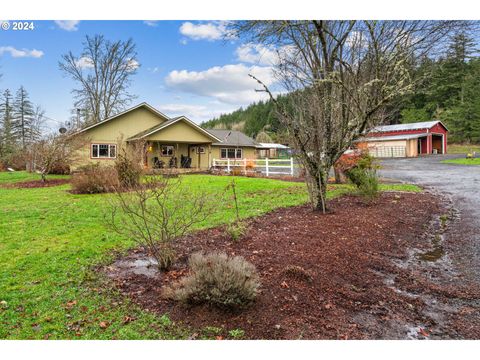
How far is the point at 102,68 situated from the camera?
17.6 feet

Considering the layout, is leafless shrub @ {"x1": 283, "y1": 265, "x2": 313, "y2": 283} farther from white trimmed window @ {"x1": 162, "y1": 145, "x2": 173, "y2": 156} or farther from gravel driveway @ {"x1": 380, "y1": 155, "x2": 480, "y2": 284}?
white trimmed window @ {"x1": 162, "y1": 145, "x2": 173, "y2": 156}

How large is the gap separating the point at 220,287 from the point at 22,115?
5.57 metres

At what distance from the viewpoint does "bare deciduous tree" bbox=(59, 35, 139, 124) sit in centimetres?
468

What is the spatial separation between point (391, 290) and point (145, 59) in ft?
15.5

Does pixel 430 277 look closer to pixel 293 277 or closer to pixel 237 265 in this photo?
pixel 293 277

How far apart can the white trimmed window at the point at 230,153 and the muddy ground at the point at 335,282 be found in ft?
56.3

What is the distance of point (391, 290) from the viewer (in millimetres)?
2859

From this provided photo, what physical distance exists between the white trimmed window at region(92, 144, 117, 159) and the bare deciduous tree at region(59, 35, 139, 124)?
842 centimetres

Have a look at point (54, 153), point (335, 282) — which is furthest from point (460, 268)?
point (54, 153)

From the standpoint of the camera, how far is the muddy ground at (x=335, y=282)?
2.20 m

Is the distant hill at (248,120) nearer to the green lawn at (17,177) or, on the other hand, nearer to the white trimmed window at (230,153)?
the green lawn at (17,177)

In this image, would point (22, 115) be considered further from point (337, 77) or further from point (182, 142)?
point (182, 142)

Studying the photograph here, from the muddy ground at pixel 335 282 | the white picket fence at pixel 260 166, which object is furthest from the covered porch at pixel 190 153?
the muddy ground at pixel 335 282

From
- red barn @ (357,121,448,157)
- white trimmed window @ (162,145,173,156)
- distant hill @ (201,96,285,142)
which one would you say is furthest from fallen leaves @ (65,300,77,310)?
red barn @ (357,121,448,157)
